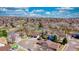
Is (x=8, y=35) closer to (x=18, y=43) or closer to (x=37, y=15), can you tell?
(x=18, y=43)

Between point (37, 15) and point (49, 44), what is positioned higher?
point (37, 15)

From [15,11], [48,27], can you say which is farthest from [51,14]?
[15,11]

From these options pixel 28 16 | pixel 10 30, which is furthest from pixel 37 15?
pixel 10 30

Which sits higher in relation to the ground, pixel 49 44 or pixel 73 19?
pixel 73 19

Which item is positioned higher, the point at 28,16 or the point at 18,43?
the point at 28,16
